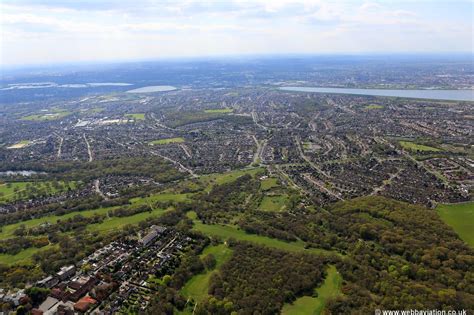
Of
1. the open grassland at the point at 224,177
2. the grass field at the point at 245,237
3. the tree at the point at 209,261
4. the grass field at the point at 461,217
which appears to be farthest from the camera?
the open grassland at the point at 224,177

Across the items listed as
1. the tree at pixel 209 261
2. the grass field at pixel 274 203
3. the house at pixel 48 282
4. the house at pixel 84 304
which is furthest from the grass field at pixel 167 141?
the house at pixel 84 304

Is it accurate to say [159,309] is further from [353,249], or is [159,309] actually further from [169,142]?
[169,142]

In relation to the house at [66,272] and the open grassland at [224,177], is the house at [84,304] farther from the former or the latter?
the open grassland at [224,177]

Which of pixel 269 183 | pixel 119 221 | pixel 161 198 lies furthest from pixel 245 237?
pixel 269 183

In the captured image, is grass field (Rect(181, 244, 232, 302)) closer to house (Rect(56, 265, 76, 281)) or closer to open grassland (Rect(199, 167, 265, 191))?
house (Rect(56, 265, 76, 281))

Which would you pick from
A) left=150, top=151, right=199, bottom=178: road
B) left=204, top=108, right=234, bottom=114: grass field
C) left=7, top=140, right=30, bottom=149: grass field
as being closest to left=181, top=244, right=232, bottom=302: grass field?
left=150, top=151, right=199, bottom=178: road
